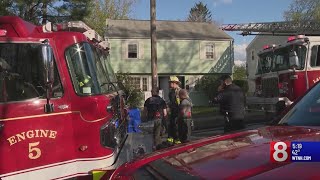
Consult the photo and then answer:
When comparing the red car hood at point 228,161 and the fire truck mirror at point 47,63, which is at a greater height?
the fire truck mirror at point 47,63

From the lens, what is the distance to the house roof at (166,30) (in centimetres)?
3222

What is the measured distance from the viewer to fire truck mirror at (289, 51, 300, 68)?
1355cm

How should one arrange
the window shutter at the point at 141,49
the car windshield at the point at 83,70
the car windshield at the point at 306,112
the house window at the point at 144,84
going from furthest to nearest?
the house window at the point at 144,84
the window shutter at the point at 141,49
the car windshield at the point at 83,70
the car windshield at the point at 306,112

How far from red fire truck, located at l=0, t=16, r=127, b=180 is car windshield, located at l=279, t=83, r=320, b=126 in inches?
79.0

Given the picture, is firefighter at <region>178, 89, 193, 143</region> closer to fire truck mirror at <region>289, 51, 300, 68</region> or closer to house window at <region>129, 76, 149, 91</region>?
fire truck mirror at <region>289, 51, 300, 68</region>

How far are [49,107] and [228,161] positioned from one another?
2718mm

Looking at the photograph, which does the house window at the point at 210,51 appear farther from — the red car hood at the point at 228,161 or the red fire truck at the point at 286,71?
the red car hood at the point at 228,161

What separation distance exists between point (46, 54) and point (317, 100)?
8.46 ft

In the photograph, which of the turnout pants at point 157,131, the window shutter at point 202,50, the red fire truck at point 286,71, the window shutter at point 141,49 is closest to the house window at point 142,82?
the window shutter at point 141,49

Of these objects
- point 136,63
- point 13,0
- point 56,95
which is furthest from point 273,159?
point 136,63

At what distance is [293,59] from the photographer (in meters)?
13.6

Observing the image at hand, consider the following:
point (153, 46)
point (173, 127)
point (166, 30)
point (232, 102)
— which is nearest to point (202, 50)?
point (166, 30)

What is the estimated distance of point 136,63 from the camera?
3209 centimetres

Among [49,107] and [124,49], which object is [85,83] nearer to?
[49,107]
